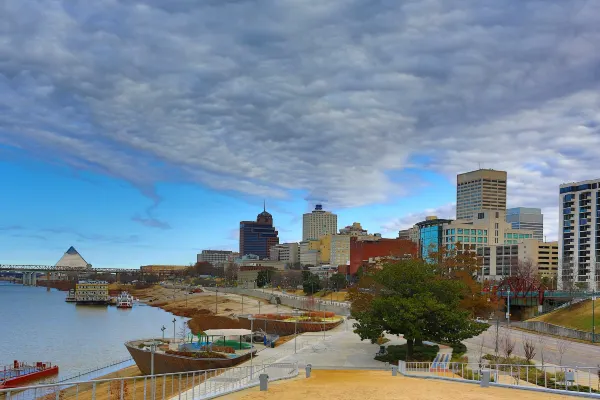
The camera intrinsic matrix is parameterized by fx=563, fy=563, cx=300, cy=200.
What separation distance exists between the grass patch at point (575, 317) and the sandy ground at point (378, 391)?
40.4m

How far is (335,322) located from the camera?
7919cm

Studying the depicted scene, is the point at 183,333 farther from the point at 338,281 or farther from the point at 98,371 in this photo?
the point at 338,281

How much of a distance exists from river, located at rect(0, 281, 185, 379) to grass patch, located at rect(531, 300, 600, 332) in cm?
5271

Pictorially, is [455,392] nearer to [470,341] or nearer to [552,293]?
[470,341]

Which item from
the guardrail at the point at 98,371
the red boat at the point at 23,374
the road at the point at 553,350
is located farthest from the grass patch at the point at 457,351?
the red boat at the point at 23,374

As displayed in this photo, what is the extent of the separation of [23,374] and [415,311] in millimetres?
34909

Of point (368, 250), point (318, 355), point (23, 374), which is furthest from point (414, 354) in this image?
point (368, 250)

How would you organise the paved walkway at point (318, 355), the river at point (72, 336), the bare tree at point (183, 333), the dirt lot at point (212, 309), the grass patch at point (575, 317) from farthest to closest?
the dirt lot at point (212, 309) → the grass patch at point (575, 317) → the river at point (72, 336) → the bare tree at point (183, 333) → the paved walkway at point (318, 355)

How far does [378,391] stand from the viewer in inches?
1129

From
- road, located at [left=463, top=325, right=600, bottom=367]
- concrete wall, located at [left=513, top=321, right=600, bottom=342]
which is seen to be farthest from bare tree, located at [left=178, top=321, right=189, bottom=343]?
concrete wall, located at [left=513, top=321, right=600, bottom=342]

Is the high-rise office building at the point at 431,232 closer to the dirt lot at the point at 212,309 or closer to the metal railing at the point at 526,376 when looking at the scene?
the dirt lot at the point at 212,309

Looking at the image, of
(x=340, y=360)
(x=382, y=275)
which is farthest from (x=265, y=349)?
(x=382, y=275)

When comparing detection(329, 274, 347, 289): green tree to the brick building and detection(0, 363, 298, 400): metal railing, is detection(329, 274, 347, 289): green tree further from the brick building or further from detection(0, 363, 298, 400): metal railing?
detection(0, 363, 298, 400): metal railing

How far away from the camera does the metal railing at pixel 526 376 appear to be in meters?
29.6
